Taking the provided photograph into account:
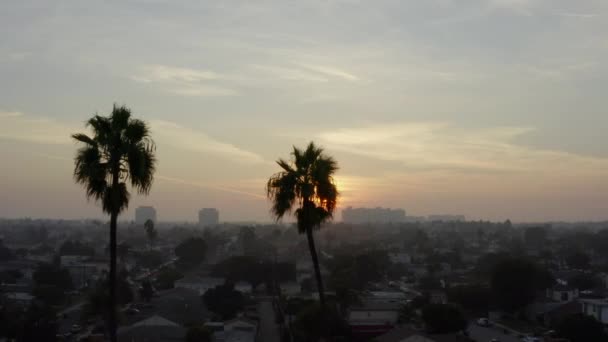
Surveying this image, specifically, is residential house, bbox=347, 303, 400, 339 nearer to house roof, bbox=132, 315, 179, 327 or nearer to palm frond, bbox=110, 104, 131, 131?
house roof, bbox=132, 315, 179, 327

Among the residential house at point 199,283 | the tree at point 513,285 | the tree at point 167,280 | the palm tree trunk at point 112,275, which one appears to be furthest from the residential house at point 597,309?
the palm tree trunk at point 112,275

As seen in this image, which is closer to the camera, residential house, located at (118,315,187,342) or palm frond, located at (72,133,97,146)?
palm frond, located at (72,133,97,146)

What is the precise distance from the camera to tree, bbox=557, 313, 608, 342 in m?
35.4

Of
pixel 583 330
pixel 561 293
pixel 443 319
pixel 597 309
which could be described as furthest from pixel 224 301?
pixel 561 293

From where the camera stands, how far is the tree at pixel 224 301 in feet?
151

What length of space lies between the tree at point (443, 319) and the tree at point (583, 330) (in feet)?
18.3

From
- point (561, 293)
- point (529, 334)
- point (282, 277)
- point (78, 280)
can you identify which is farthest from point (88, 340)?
point (78, 280)

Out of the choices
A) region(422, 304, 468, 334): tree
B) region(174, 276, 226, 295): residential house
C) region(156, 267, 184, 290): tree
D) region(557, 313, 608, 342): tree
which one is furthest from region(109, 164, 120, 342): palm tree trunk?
region(156, 267, 184, 290): tree

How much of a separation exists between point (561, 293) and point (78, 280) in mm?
48977

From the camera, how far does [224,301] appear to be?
46562 mm

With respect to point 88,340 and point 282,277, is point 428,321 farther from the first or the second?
point 282,277

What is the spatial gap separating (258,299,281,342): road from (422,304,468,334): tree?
8.61m

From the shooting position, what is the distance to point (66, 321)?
46156mm

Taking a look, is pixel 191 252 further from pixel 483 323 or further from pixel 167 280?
pixel 483 323
